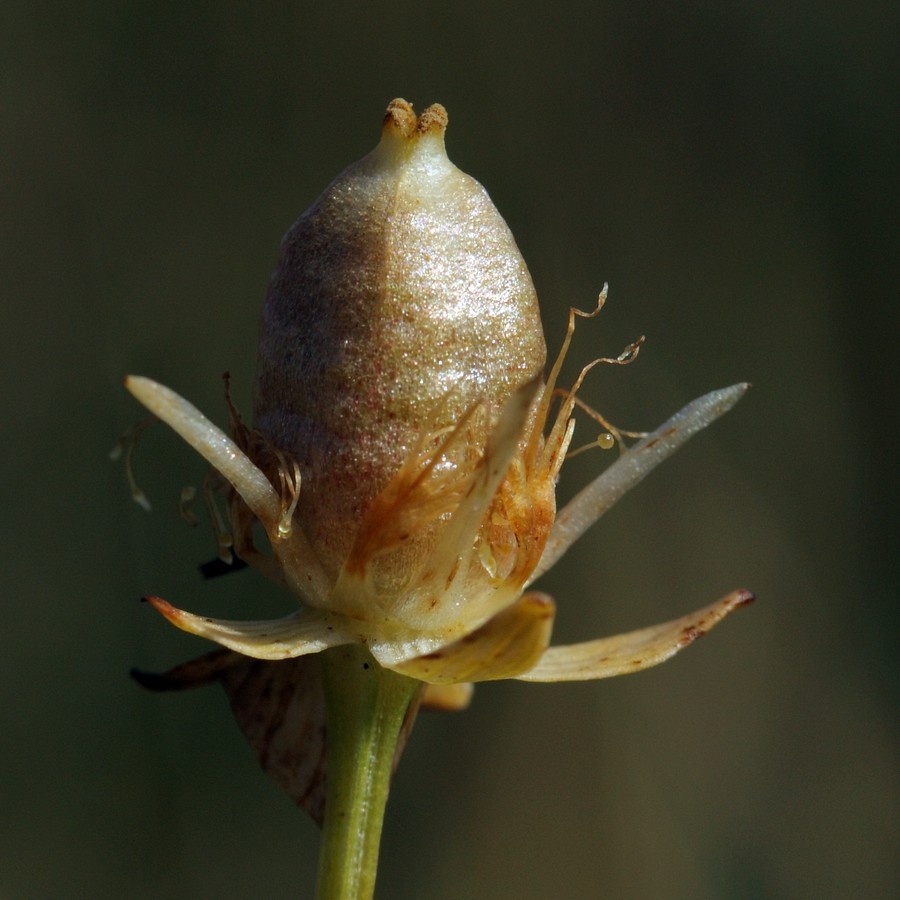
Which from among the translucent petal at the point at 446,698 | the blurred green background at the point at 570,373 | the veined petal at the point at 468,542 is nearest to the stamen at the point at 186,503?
the veined petal at the point at 468,542

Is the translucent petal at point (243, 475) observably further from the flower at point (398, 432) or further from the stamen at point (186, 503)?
the stamen at point (186, 503)

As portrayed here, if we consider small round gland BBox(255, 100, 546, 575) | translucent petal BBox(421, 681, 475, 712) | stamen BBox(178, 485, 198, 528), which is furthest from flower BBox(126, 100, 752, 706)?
translucent petal BBox(421, 681, 475, 712)

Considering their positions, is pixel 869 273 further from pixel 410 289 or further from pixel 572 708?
pixel 410 289

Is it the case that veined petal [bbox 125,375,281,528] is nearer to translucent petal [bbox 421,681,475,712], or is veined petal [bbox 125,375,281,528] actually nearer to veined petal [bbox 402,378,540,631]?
veined petal [bbox 402,378,540,631]

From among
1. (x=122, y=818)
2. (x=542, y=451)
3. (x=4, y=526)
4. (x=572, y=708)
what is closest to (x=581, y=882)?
(x=572, y=708)

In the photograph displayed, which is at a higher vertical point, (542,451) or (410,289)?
(410,289)

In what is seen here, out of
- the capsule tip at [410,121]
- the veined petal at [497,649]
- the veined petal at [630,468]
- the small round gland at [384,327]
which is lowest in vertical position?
the veined petal at [497,649]

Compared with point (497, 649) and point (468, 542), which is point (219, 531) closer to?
point (468, 542)
